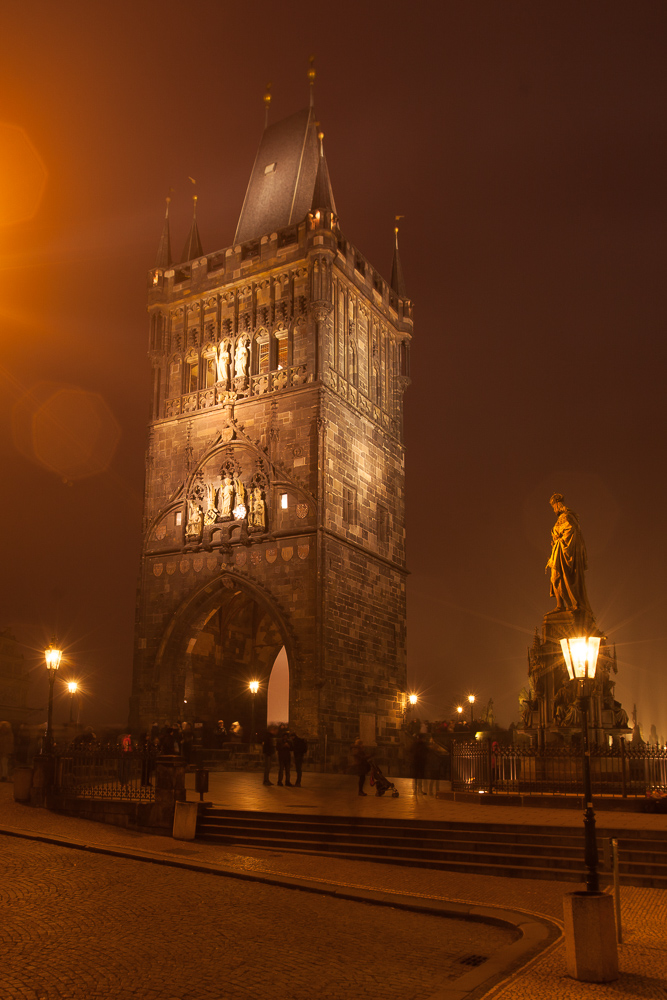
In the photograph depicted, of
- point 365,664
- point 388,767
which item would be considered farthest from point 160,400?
point 388,767

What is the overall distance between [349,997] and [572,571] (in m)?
13.2

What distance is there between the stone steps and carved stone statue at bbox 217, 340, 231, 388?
70.2 ft

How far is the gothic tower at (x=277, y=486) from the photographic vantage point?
102ft

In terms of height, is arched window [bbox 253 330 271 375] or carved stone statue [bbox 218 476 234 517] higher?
arched window [bbox 253 330 271 375]

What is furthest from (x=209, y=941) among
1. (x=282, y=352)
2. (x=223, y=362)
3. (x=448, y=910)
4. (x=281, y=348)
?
(x=223, y=362)

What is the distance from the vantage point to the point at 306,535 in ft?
102

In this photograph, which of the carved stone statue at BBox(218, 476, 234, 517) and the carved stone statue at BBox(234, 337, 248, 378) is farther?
the carved stone statue at BBox(234, 337, 248, 378)

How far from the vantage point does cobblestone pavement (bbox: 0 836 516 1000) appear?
23.7 ft

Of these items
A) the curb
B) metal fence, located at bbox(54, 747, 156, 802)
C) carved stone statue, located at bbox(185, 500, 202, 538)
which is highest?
carved stone statue, located at bbox(185, 500, 202, 538)

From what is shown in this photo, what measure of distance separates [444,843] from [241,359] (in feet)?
80.4

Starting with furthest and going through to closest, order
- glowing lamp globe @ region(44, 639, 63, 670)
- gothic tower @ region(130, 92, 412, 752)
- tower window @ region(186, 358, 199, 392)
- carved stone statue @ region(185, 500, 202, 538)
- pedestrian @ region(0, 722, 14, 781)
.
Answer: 1. tower window @ region(186, 358, 199, 392)
2. carved stone statue @ region(185, 500, 202, 538)
3. gothic tower @ region(130, 92, 412, 752)
4. pedestrian @ region(0, 722, 14, 781)
5. glowing lamp globe @ region(44, 639, 63, 670)

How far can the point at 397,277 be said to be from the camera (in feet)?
133

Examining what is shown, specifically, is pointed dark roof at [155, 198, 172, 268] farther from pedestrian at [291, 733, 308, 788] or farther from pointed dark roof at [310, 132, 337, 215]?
pedestrian at [291, 733, 308, 788]

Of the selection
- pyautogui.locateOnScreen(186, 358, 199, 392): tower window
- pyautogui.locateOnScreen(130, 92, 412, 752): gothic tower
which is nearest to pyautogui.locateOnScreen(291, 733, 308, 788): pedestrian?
pyautogui.locateOnScreen(130, 92, 412, 752): gothic tower
